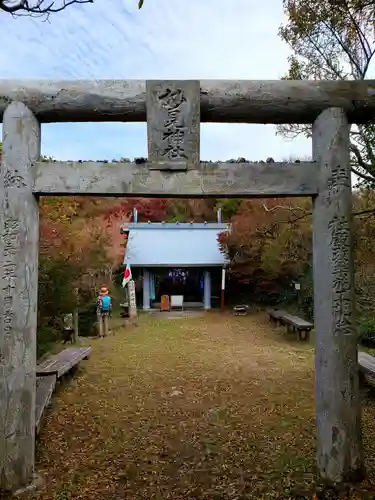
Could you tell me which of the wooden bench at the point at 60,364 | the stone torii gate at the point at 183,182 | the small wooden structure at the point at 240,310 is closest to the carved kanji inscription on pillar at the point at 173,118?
the stone torii gate at the point at 183,182

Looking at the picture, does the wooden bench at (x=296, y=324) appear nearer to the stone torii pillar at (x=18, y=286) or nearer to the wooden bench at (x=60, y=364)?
the wooden bench at (x=60, y=364)

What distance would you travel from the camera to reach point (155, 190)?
13.1 feet

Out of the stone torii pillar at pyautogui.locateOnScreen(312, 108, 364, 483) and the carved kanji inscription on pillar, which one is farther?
the carved kanji inscription on pillar

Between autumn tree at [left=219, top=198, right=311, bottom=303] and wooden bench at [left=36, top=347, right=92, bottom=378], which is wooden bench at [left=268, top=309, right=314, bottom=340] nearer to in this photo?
autumn tree at [left=219, top=198, right=311, bottom=303]

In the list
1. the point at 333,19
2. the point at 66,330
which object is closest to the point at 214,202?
the point at 66,330

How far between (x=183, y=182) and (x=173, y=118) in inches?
24.8

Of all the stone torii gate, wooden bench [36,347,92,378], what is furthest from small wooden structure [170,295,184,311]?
the stone torii gate

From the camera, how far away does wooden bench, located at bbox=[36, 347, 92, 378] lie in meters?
6.33

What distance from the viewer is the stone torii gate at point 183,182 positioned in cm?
389

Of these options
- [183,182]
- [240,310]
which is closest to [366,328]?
[240,310]

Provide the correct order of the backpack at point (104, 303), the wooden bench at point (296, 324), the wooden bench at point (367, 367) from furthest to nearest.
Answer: the backpack at point (104, 303) → the wooden bench at point (296, 324) → the wooden bench at point (367, 367)

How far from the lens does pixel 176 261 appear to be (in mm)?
18359

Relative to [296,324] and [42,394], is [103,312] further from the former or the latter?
[42,394]

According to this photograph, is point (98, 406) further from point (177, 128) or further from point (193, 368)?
point (177, 128)
